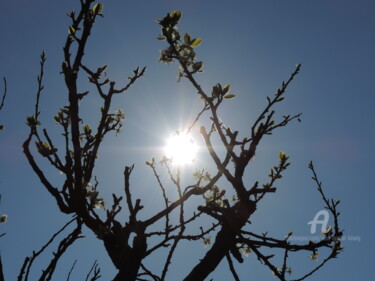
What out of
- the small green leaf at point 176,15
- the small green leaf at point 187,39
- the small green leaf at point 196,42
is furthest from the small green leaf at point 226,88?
the small green leaf at point 176,15

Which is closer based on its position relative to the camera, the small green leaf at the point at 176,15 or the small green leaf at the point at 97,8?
the small green leaf at the point at 97,8

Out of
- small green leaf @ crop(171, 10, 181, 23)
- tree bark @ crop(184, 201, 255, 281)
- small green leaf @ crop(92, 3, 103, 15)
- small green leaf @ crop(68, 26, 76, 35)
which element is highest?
small green leaf @ crop(171, 10, 181, 23)

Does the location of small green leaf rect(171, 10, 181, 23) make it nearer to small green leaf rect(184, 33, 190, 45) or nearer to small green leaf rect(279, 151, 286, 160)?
small green leaf rect(184, 33, 190, 45)

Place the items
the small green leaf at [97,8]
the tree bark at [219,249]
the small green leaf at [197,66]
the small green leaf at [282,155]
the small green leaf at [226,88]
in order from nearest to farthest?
the tree bark at [219,249] < the small green leaf at [97,8] < the small green leaf at [197,66] < the small green leaf at [226,88] < the small green leaf at [282,155]

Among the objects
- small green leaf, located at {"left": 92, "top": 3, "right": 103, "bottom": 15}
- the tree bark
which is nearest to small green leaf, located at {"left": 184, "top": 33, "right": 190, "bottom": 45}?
small green leaf, located at {"left": 92, "top": 3, "right": 103, "bottom": 15}

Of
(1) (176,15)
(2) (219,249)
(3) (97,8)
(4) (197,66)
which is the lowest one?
(2) (219,249)

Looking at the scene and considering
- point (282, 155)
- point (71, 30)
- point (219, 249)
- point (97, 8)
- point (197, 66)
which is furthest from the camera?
point (282, 155)

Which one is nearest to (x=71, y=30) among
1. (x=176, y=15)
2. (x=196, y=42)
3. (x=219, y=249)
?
(x=176, y=15)

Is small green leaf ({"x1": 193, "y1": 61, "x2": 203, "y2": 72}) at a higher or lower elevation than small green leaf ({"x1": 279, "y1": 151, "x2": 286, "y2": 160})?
higher

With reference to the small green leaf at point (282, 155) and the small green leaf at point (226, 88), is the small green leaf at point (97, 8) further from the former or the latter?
the small green leaf at point (282, 155)

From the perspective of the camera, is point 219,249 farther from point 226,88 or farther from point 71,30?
point 71,30

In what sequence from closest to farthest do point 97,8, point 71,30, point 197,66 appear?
point 71,30
point 97,8
point 197,66

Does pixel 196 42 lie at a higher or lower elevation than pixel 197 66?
higher

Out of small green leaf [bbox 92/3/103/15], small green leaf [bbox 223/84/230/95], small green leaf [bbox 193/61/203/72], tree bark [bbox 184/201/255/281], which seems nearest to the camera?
tree bark [bbox 184/201/255/281]
